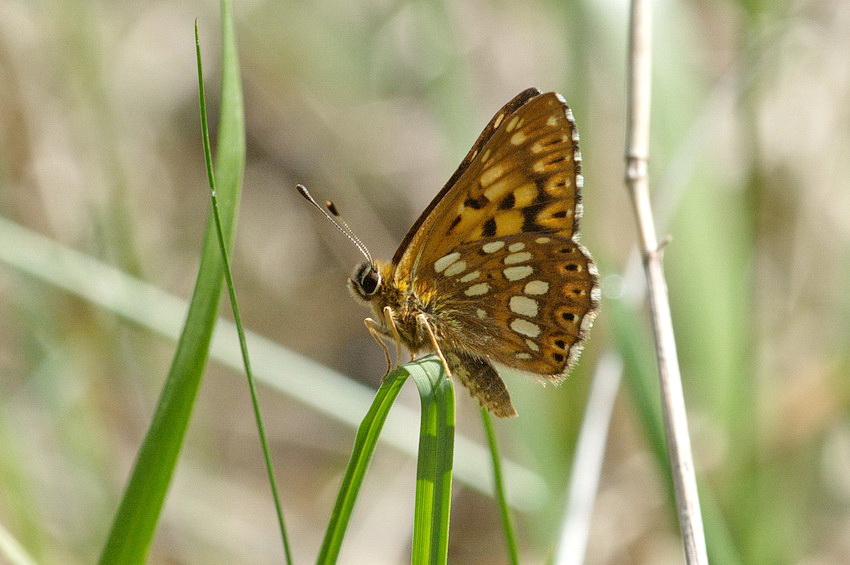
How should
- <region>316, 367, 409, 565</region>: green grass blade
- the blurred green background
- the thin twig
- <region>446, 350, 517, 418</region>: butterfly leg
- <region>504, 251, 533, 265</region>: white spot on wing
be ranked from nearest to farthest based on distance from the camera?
<region>316, 367, 409, 565</region>: green grass blade
the thin twig
<region>446, 350, 517, 418</region>: butterfly leg
<region>504, 251, 533, 265</region>: white spot on wing
the blurred green background

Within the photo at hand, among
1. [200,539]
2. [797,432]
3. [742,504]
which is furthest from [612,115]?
[200,539]

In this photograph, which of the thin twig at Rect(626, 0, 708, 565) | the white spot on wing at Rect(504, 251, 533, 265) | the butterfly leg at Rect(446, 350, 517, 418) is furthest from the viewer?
the white spot on wing at Rect(504, 251, 533, 265)

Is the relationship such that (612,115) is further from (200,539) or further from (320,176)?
(200,539)

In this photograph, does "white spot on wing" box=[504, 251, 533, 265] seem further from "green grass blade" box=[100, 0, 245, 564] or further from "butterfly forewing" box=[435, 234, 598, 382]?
"green grass blade" box=[100, 0, 245, 564]

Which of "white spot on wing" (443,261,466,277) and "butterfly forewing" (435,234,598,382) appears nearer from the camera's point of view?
"butterfly forewing" (435,234,598,382)

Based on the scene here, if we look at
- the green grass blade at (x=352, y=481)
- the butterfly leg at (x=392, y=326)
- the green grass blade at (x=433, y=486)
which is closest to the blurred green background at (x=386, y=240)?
the butterfly leg at (x=392, y=326)

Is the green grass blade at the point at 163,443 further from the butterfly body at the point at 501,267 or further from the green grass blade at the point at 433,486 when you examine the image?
the butterfly body at the point at 501,267

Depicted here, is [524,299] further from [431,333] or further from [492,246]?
[431,333]

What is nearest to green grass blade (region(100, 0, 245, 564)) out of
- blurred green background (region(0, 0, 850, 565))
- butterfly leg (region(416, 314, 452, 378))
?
butterfly leg (region(416, 314, 452, 378))
